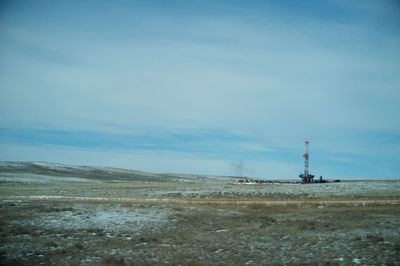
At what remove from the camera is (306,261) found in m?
21.0

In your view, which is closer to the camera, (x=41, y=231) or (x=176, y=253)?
(x=176, y=253)

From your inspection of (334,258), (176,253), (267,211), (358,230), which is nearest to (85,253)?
(176,253)

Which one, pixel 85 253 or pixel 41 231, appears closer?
pixel 85 253

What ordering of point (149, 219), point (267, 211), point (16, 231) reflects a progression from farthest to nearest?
point (267, 211) < point (149, 219) < point (16, 231)

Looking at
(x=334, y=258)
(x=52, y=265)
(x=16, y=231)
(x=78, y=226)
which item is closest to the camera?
(x=52, y=265)

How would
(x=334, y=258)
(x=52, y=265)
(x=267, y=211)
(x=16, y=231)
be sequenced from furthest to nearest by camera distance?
(x=267, y=211) < (x=16, y=231) < (x=334, y=258) < (x=52, y=265)

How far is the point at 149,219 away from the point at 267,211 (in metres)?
11.8

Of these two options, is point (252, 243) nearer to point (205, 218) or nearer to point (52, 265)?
point (205, 218)

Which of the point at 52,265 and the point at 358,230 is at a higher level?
the point at 358,230

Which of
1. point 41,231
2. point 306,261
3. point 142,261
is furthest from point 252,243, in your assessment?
point 41,231

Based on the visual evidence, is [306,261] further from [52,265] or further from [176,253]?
[52,265]

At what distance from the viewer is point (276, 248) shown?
2381 centimetres

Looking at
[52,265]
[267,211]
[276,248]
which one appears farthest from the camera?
[267,211]

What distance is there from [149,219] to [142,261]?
451 inches
